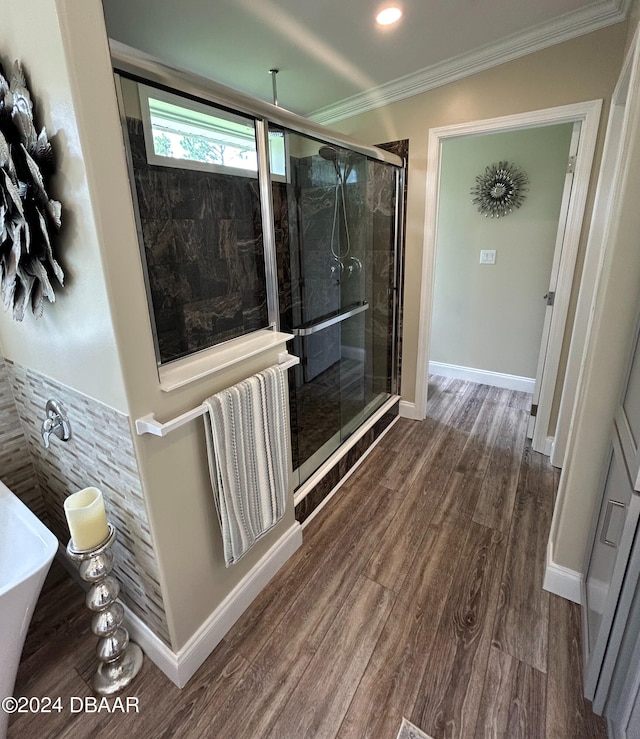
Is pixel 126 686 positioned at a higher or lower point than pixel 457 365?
lower

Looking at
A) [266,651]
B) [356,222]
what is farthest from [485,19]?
[266,651]

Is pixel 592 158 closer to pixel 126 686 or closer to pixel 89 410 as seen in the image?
pixel 89 410

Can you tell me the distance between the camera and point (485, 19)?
1.76 meters

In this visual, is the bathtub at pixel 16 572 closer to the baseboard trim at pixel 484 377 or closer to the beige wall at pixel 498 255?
the beige wall at pixel 498 255

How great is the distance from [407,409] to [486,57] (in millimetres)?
2287

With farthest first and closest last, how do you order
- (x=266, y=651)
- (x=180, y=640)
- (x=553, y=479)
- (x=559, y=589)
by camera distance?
(x=553, y=479) < (x=559, y=589) < (x=266, y=651) < (x=180, y=640)

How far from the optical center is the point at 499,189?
122 inches

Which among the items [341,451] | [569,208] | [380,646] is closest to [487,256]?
[569,208]

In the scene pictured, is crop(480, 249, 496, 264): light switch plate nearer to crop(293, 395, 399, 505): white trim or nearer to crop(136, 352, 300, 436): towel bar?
crop(293, 395, 399, 505): white trim

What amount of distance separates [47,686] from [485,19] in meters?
3.28

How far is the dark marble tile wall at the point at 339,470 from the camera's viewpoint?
1.94 meters

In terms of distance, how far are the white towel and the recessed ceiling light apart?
1.66m

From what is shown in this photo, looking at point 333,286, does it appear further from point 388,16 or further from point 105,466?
point 105,466

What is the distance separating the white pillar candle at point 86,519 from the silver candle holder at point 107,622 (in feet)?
0.07
